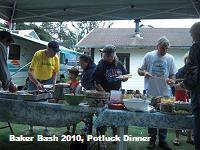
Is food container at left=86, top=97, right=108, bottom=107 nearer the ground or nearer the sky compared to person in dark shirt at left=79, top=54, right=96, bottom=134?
nearer the ground

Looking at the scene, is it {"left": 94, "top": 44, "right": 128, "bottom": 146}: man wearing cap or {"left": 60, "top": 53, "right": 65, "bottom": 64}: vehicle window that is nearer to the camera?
{"left": 94, "top": 44, "right": 128, "bottom": 146}: man wearing cap

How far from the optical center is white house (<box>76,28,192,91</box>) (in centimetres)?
1670

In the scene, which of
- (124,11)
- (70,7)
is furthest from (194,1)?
(70,7)

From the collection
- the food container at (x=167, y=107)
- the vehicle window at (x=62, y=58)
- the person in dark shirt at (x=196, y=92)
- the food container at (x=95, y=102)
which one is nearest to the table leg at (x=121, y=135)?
the food container at (x=95, y=102)

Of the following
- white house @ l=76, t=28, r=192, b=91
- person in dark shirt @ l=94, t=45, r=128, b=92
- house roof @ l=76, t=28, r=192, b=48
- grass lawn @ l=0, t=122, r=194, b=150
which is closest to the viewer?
person in dark shirt @ l=94, t=45, r=128, b=92

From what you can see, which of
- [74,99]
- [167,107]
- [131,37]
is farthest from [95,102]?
[131,37]

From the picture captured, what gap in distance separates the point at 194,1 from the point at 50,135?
3208mm

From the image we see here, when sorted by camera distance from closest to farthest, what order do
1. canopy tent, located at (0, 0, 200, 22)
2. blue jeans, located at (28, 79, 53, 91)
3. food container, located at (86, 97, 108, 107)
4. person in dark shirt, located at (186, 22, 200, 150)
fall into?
person in dark shirt, located at (186, 22, 200, 150) → food container, located at (86, 97, 108, 107) → blue jeans, located at (28, 79, 53, 91) → canopy tent, located at (0, 0, 200, 22)

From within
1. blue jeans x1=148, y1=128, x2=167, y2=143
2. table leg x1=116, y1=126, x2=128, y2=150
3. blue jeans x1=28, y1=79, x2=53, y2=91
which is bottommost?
blue jeans x1=148, y1=128, x2=167, y2=143

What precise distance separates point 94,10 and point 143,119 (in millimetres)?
3363

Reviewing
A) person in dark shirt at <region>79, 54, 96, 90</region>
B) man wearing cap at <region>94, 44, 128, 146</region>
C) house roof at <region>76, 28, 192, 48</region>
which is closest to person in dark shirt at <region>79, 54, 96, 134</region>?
person in dark shirt at <region>79, 54, 96, 90</region>

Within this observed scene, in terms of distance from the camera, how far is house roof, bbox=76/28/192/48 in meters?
16.9

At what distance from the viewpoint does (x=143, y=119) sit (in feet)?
10.5

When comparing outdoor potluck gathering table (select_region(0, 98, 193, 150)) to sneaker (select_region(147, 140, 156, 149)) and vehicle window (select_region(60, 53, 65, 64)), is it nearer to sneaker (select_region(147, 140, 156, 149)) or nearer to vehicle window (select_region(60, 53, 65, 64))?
sneaker (select_region(147, 140, 156, 149))
